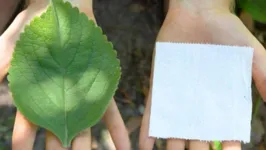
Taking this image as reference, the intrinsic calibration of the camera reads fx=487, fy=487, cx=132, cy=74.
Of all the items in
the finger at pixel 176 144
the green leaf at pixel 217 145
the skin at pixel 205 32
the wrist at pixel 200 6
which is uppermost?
the wrist at pixel 200 6

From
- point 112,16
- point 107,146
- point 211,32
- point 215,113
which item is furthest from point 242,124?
point 112,16

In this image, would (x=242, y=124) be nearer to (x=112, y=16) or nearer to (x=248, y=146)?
(x=248, y=146)

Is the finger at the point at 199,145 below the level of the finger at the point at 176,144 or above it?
below

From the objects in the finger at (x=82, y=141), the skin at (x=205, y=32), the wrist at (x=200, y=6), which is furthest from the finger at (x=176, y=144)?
the wrist at (x=200, y=6)

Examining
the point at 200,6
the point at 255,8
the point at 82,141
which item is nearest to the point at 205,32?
the point at 200,6

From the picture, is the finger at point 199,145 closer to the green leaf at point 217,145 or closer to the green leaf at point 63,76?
the green leaf at point 217,145

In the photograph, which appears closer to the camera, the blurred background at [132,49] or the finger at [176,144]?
the finger at [176,144]

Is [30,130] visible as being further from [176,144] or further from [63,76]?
[176,144]
